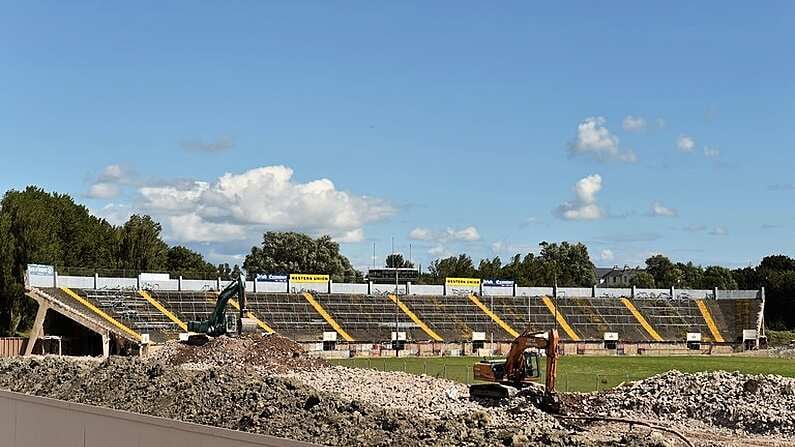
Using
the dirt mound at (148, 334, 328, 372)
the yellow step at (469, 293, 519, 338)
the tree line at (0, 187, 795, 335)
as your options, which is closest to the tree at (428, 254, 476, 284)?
the tree line at (0, 187, 795, 335)

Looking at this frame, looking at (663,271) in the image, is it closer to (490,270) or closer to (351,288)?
(490,270)

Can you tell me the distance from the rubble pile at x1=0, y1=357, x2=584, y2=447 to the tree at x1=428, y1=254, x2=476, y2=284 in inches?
4267

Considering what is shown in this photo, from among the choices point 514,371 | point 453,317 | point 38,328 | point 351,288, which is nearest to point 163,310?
point 38,328

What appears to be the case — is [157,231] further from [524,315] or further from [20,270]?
[524,315]

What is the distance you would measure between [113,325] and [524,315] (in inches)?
1519

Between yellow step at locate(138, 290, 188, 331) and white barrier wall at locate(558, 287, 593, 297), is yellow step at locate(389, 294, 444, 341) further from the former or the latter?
white barrier wall at locate(558, 287, 593, 297)

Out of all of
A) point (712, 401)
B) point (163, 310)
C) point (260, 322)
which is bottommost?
point (712, 401)

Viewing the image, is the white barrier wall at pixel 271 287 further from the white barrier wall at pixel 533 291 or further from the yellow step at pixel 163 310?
the white barrier wall at pixel 533 291

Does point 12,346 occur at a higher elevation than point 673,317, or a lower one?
lower

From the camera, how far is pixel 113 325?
66562 millimetres

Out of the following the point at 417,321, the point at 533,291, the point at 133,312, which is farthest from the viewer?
the point at 533,291

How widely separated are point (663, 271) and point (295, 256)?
244 ft

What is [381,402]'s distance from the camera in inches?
1302

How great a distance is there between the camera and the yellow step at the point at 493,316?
85.3 m
